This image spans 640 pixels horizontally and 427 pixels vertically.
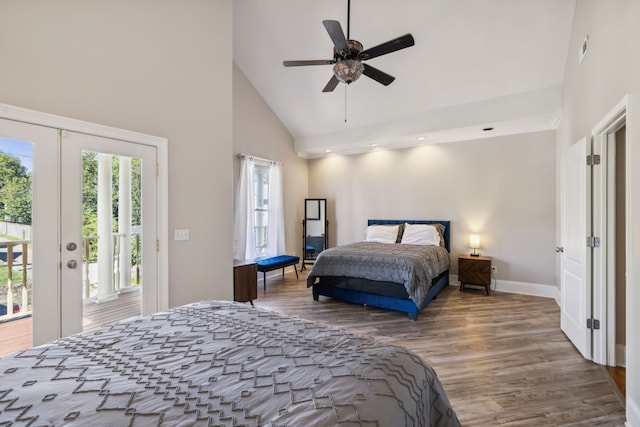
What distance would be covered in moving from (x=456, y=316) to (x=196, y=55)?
4251 millimetres

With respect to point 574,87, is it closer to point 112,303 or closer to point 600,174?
point 600,174

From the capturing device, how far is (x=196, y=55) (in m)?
3.06

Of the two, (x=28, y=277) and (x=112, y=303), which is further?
(x=112, y=303)

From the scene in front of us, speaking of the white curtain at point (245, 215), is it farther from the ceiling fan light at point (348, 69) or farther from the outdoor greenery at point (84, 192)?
the ceiling fan light at point (348, 69)

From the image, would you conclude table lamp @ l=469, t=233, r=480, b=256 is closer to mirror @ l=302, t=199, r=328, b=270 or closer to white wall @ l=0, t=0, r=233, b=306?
mirror @ l=302, t=199, r=328, b=270

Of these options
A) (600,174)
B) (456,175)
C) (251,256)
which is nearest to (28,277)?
(251,256)

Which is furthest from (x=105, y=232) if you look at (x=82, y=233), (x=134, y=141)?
(x=134, y=141)

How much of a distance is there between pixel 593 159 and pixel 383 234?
10.7ft

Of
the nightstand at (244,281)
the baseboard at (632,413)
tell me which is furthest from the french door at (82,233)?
the baseboard at (632,413)

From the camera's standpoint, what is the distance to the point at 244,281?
3.95 meters

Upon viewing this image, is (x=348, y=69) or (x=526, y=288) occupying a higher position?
(x=348, y=69)

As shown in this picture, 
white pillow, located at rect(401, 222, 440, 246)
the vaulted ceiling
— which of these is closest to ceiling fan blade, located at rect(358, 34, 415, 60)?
the vaulted ceiling

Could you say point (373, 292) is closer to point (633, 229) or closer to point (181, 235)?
point (181, 235)

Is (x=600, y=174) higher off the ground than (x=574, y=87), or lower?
lower
